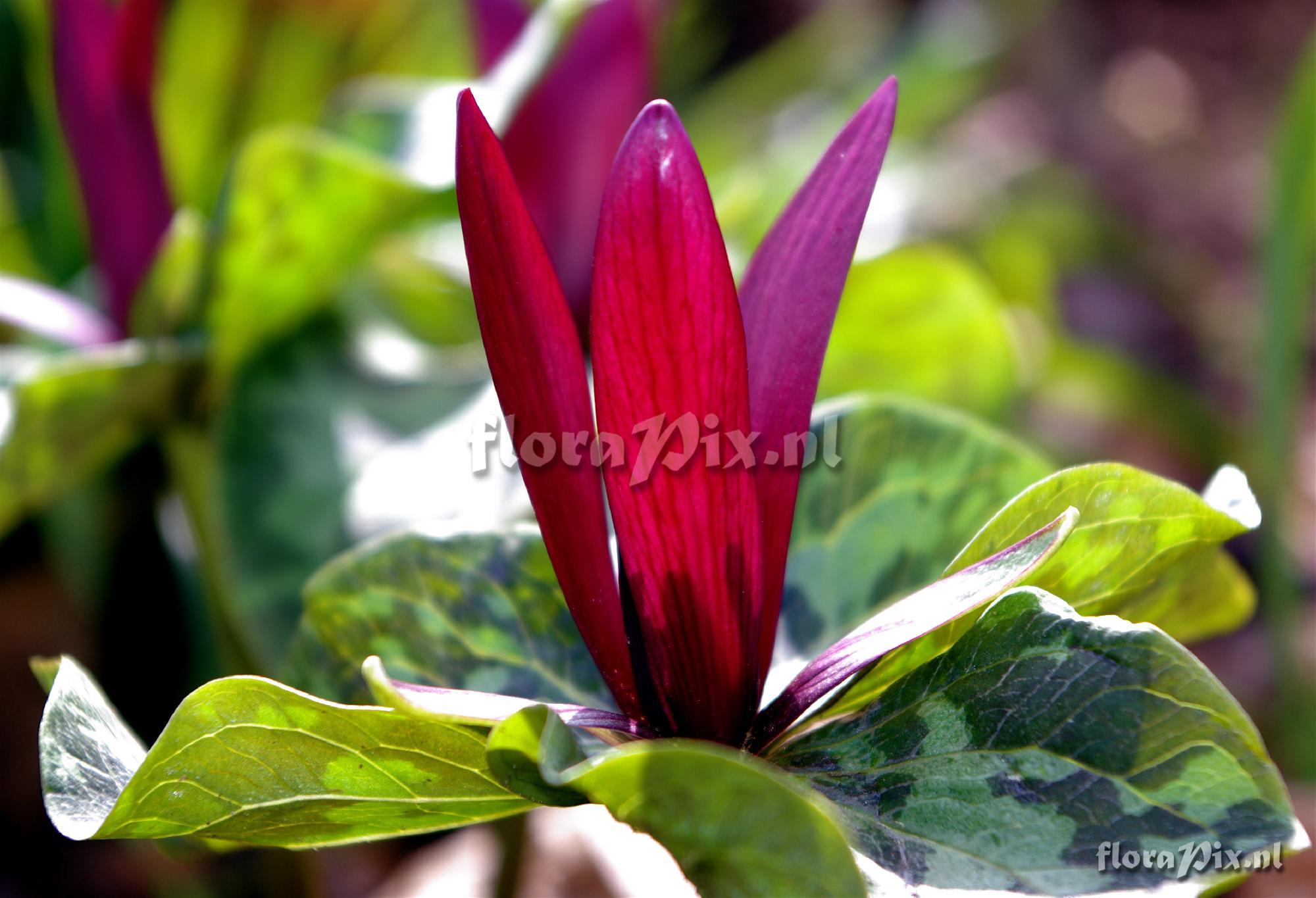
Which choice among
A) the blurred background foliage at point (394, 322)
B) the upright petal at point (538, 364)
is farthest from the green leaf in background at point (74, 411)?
the upright petal at point (538, 364)

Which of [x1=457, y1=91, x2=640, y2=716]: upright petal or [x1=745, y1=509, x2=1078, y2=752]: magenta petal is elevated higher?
[x1=457, y1=91, x2=640, y2=716]: upright petal

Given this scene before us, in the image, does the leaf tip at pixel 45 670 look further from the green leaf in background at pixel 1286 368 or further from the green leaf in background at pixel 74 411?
the green leaf in background at pixel 1286 368

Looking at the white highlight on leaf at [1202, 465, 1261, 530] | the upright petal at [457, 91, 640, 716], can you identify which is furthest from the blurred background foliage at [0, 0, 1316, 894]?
the white highlight on leaf at [1202, 465, 1261, 530]

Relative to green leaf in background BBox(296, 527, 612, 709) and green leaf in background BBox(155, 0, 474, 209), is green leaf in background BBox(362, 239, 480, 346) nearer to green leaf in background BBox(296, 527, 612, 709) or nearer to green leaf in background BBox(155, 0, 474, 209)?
green leaf in background BBox(155, 0, 474, 209)

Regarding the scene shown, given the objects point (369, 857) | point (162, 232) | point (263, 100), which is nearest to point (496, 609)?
point (162, 232)

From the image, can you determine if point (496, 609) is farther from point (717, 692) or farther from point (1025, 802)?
point (1025, 802)

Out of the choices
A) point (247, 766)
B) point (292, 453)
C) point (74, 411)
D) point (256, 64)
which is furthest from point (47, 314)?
point (256, 64)

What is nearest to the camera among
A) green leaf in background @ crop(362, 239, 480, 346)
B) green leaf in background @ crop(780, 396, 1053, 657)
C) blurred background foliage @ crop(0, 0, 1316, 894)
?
green leaf in background @ crop(780, 396, 1053, 657)
